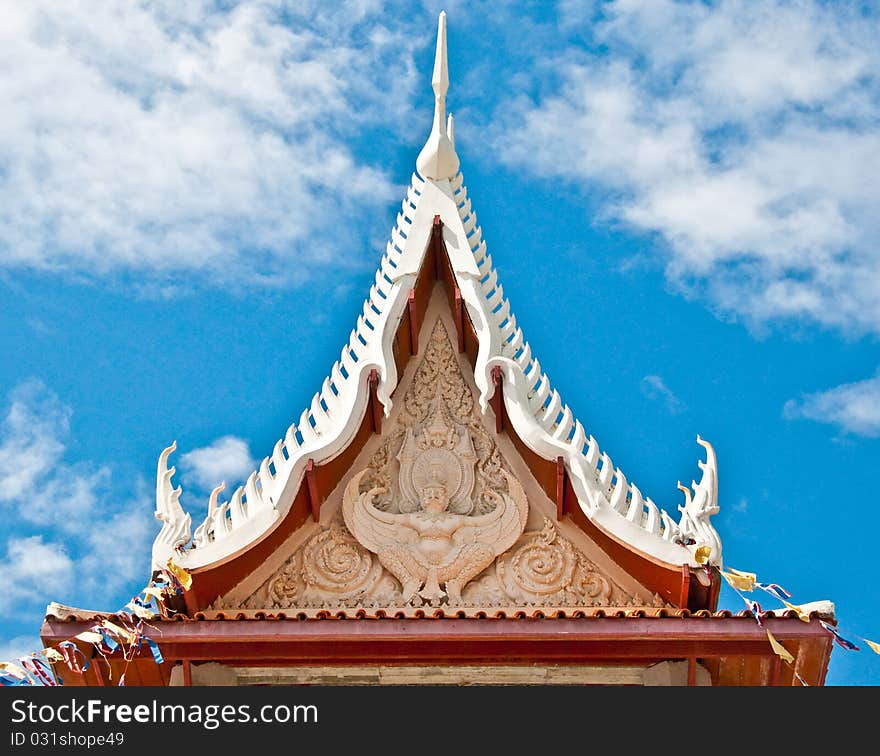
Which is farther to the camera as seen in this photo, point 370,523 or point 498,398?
point 498,398

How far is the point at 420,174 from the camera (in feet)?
52.7

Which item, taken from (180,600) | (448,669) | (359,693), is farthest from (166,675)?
(359,693)

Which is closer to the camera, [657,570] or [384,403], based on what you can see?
[657,570]

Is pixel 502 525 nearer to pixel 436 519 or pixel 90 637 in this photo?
pixel 436 519

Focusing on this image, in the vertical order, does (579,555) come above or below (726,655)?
above

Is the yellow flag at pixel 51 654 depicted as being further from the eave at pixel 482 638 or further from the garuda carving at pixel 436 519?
the garuda carving at pixel 436 519

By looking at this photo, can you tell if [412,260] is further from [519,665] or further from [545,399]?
[519,665]

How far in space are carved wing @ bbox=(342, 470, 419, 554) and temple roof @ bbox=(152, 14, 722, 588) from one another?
1.42 ft

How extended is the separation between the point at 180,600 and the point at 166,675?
63 cm

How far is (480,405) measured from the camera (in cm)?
1486

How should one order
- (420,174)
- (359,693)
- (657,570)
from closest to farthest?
(359,693) < (657,570) < (420,174)

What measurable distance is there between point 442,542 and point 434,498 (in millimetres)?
422

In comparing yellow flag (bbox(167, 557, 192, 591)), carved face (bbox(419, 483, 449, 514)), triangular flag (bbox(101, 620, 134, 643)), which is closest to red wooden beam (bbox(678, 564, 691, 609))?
carved face (bbox(419, 483, 449, 514))

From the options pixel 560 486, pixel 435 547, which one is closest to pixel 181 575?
pixel 435 547
